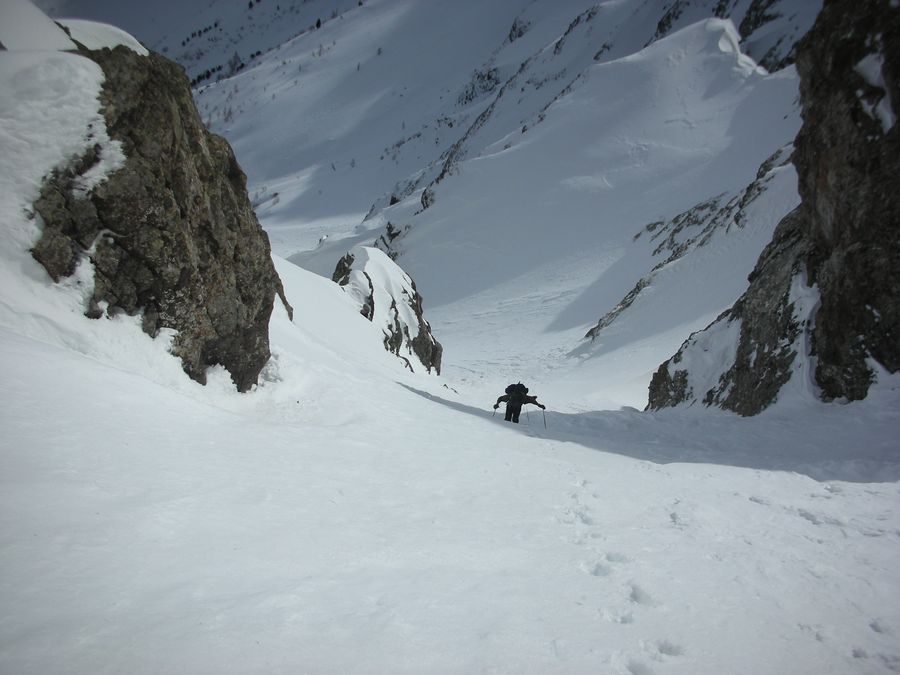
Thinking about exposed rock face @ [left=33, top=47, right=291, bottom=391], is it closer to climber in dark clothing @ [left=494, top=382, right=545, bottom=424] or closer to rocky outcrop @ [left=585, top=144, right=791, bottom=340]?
climber in dark clothing @ [left=494, top=382, right=545, bottom=424]

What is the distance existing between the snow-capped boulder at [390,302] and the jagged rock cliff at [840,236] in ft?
47.2

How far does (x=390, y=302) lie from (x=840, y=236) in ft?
63.4

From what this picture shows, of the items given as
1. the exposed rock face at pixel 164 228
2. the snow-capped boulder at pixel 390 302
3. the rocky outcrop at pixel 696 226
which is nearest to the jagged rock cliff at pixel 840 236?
the exposed rock face at pixel 164 228

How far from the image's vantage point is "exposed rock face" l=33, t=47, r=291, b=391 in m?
6.15

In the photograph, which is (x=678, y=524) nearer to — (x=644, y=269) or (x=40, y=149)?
(x=40, y=149)

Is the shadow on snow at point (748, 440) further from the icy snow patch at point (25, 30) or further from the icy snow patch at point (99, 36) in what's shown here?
the icy snow patch at point (25, 30)

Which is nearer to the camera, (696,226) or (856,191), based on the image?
(856,191)

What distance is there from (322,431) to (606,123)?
170ft

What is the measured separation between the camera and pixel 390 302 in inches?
1027

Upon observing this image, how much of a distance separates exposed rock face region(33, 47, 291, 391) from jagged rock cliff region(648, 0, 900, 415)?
33.9ft

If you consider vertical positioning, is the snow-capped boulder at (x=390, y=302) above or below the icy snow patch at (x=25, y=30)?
above

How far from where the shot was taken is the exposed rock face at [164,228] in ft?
20.2

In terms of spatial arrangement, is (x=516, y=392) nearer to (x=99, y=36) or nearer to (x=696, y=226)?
(x=99, y=36)

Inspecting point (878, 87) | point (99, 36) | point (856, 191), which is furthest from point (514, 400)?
point (99, 36)
